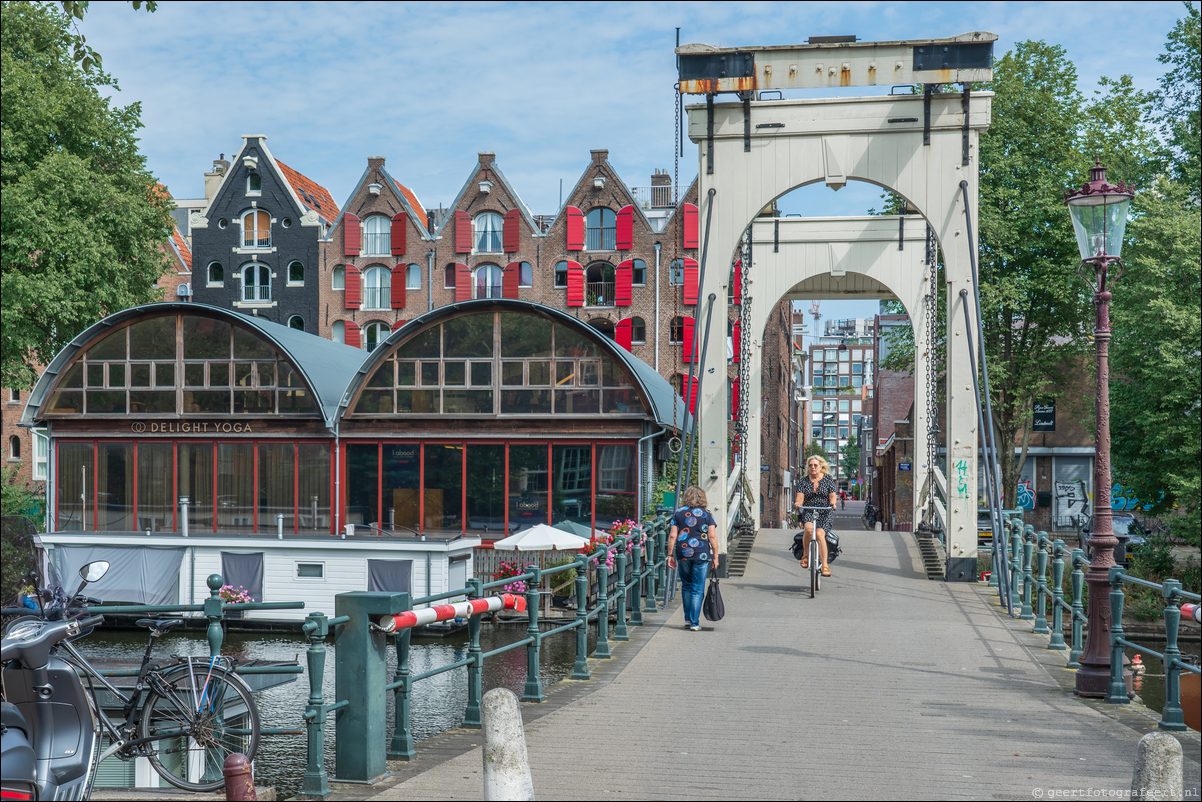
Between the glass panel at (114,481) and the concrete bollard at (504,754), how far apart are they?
86.1 ft

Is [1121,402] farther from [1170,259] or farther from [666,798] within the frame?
[666,798]

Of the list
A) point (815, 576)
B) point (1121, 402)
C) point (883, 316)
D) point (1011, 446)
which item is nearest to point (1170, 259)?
point (1121, 402)

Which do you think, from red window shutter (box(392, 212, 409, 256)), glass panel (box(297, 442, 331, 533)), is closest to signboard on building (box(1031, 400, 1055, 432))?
red window shutter (box(392, 212, 409, 256))

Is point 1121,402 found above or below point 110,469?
above

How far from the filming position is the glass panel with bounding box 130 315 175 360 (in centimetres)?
2744

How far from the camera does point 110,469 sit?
28.3 metres

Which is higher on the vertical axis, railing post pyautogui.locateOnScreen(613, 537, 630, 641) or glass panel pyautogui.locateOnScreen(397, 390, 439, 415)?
glass panel pyautogui.locateOnScreen(397, 390, 439, 415)

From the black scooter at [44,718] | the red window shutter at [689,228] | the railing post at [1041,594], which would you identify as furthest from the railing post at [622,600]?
the red window shutter at [689,228]

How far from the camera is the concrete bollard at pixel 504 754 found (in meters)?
4.70

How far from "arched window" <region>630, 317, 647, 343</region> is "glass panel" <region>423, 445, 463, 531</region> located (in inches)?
566

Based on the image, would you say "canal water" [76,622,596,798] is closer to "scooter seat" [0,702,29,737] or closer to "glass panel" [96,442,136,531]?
"scooter seat" [0,702,29,737]

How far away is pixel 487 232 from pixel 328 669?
28.0 m

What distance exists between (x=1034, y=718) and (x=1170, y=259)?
2181cm

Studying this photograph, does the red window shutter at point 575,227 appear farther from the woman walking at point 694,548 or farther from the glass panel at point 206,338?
the woman walking at point 694,548
